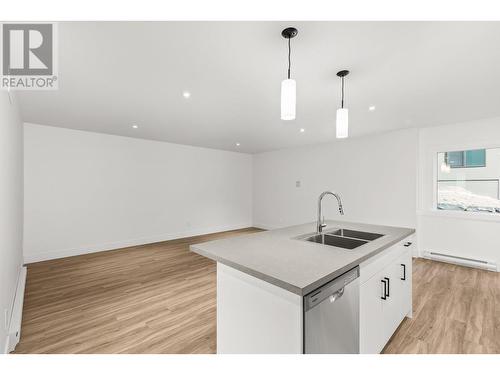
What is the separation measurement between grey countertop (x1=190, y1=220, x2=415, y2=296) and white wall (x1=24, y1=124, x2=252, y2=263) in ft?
13.3

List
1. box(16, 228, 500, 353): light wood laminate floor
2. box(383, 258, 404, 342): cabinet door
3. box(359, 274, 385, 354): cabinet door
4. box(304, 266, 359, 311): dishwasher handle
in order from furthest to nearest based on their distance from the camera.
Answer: box(16, 228, 500, 353): light wood laminate floor → box(383, 258, 404, 342): cabinet door → box(359, 274, 385, 354): cabinet door → box(304, 266, 359, 311): dishwasher handle

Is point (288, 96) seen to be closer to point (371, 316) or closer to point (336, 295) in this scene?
point (336, 295)

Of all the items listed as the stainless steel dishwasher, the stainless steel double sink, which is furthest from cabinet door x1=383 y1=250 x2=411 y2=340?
the stainless steel dishwasher

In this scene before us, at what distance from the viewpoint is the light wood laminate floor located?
6.07 ft

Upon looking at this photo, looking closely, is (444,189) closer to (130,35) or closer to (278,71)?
(278,71)

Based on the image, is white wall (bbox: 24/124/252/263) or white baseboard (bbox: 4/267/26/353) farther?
white wall (bbox: 24/124/252/263)

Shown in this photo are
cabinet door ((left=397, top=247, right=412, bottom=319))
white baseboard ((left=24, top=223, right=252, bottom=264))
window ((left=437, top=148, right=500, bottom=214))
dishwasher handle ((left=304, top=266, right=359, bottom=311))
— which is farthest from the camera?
white baseboard ((left=24, top=223, right=252, bottom=264))

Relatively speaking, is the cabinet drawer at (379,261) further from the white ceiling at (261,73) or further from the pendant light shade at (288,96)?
the white ceiling at (261,73)

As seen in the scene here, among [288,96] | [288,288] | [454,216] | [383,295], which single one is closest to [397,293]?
[383,295]

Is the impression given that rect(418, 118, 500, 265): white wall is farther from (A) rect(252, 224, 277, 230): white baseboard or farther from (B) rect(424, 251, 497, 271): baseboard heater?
(A) rect(252, 224, 277, 230): white baseboard

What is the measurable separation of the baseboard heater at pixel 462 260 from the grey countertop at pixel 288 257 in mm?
3061

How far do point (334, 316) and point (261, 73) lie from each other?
206 cm

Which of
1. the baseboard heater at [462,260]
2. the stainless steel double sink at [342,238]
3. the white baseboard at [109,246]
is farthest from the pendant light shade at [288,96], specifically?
the white baseboard at [109,246]
